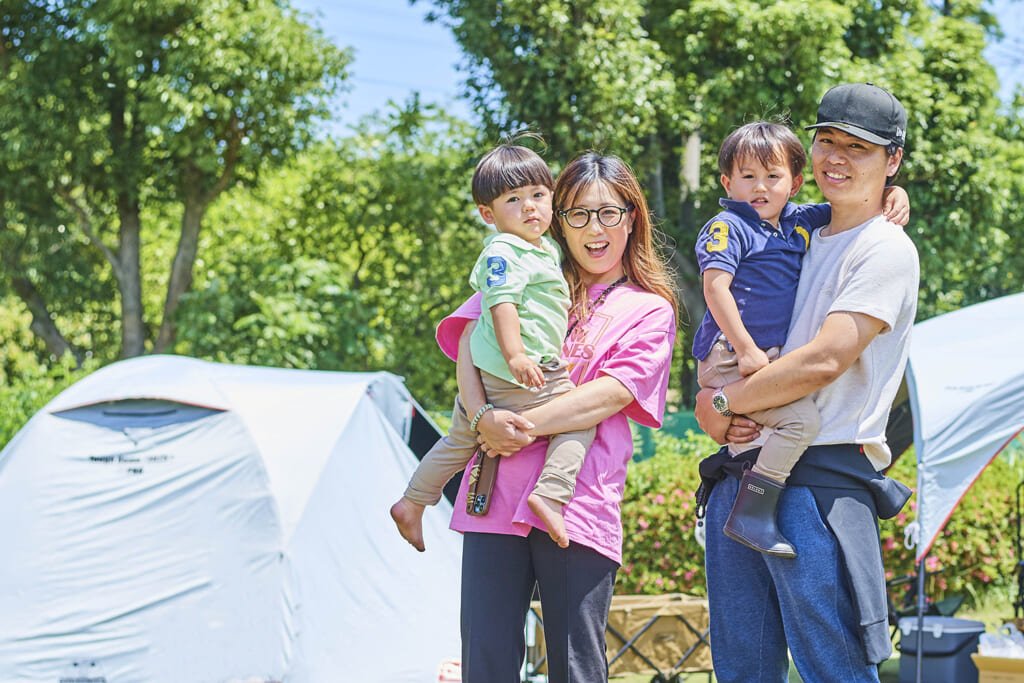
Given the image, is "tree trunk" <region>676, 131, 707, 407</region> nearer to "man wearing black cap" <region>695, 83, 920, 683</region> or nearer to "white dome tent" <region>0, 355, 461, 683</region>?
"white dome tent" <region>0, 355, 461, 683</region>

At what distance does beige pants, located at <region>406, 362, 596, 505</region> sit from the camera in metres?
1.87

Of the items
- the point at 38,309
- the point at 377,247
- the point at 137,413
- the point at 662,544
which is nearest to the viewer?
the point at 137,413

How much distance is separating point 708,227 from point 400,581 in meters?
2.93

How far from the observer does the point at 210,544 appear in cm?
429

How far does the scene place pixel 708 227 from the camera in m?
1.98

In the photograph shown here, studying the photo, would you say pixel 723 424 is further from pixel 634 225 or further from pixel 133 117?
pixel 133 117

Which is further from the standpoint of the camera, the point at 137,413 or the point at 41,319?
the point at 41,319

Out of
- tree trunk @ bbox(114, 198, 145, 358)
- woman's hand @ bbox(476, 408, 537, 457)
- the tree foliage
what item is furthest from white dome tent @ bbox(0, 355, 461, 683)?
tree trunk @ bbox(114, 198, 145, 358)

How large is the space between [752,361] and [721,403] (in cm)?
11

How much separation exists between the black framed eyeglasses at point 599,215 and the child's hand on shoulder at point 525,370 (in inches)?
14.0

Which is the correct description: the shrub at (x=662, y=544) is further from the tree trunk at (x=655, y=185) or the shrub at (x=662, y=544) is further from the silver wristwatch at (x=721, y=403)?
the tree trunk at (x=655, y=185)

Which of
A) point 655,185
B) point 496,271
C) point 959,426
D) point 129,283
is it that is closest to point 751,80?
point 655,185

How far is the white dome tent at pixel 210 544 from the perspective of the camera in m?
4.16

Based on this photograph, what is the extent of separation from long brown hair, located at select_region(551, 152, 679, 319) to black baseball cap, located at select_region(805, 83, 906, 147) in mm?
463
